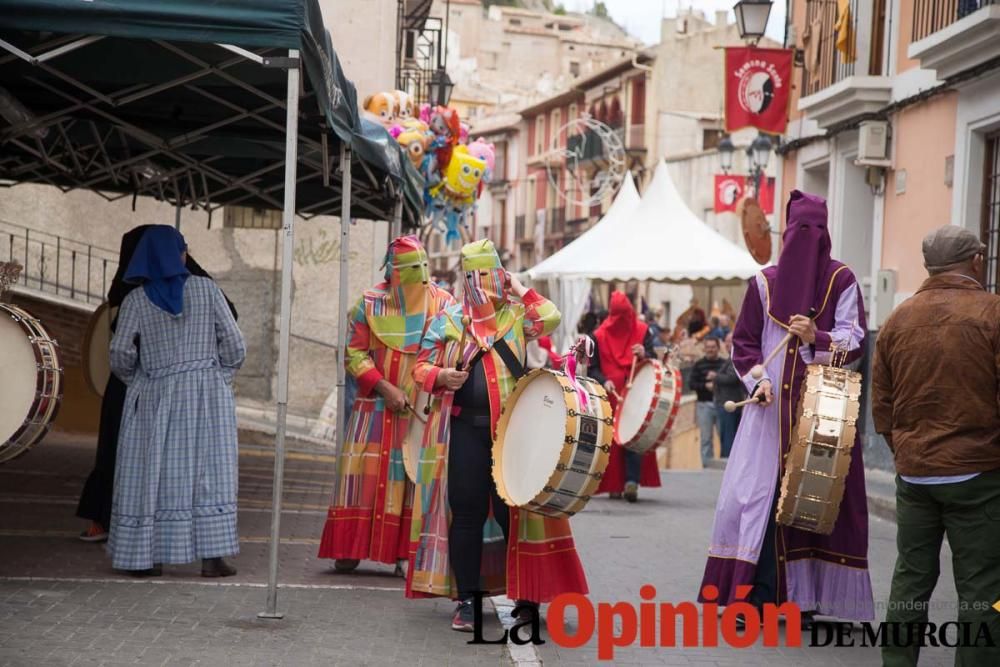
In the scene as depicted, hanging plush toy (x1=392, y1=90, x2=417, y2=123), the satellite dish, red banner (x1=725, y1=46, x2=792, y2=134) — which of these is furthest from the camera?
the satellite dish

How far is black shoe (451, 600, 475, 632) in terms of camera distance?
7469mm

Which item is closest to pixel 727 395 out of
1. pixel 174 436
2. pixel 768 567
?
pixel 768 567

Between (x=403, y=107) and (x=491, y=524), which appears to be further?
(x=403, y=107)

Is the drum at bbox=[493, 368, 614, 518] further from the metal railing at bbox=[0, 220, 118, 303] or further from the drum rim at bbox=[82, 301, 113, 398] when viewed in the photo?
the metal railing at bbox=[0, 220, 118, 303]

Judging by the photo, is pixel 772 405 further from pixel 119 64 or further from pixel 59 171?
pixel 59 171

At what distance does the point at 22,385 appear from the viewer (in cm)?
778

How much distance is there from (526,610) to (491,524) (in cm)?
47

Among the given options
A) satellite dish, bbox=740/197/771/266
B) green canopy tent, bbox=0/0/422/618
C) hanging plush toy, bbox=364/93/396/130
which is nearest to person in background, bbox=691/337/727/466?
satellite dish, bbox=740/197/771/266

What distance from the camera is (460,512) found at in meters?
7.47

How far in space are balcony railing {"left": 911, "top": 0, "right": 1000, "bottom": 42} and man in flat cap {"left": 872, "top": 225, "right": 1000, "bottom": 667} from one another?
8370 millimetres

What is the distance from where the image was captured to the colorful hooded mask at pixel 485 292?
756 cm

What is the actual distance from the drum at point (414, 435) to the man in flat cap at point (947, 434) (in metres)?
3.08

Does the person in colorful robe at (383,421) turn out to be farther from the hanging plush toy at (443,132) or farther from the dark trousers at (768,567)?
the hanging plush toy at (443,132)

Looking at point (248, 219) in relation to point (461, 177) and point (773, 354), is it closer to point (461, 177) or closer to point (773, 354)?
point (461, 177)
